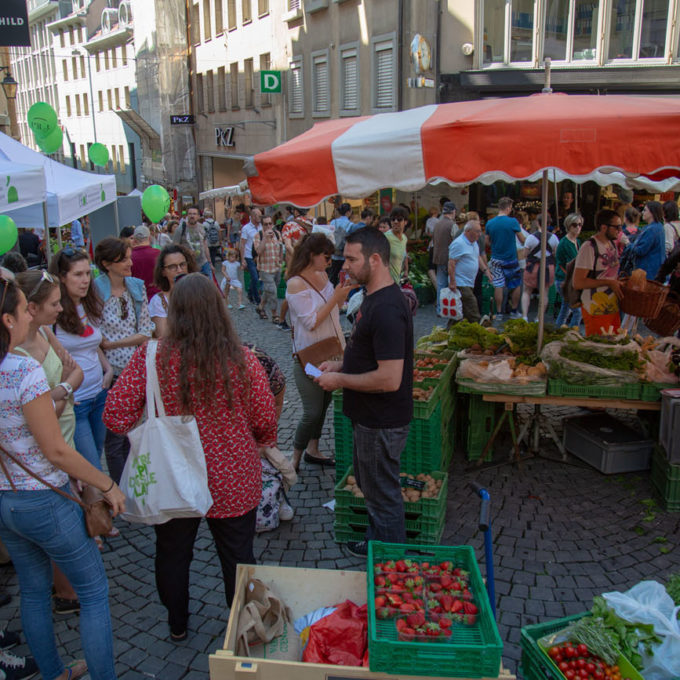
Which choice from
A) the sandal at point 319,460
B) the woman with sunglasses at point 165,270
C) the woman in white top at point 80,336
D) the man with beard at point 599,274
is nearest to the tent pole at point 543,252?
the man with beard at point 599,274

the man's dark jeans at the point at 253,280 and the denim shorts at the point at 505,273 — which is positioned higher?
the denim shorts at the point at 505,273

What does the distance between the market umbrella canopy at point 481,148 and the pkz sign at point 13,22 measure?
23.5 ft

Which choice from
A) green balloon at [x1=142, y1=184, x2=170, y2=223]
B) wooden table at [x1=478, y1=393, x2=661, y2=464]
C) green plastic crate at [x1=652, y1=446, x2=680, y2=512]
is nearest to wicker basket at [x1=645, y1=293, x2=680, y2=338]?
wooden table at [x1=478, y1=393, x2=661, y2=464]

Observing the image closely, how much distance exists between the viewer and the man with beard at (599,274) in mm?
6551

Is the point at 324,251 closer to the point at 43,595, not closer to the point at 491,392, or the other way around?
the point at 491,392

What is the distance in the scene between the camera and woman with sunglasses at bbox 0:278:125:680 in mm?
2514

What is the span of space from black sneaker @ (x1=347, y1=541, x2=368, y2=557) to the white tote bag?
1625mm

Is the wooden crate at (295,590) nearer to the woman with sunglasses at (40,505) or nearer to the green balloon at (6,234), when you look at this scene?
the woman with sunglasses at (40,505)

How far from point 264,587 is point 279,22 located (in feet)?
77.2

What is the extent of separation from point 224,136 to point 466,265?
2147 centimetres

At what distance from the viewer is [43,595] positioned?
2895 millimetres

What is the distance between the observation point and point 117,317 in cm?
470

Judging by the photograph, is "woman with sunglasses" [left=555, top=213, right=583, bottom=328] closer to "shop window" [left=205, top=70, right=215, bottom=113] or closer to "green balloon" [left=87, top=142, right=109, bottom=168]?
"green balloon" [left=87, top=142, right=109, bottom=168]

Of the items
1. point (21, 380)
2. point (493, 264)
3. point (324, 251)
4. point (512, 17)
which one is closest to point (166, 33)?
point (512, 17)
